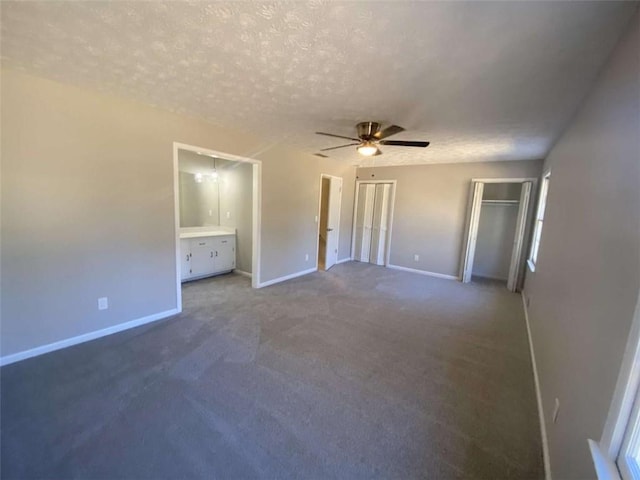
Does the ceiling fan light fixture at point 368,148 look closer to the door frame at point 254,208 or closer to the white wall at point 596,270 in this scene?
the door frame at point 254,208

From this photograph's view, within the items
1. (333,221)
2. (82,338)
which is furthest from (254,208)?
(82,338)

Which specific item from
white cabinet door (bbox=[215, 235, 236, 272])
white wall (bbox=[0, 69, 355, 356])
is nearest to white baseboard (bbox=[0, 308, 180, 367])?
white wall (bbox=[0, 69, 355, 356])

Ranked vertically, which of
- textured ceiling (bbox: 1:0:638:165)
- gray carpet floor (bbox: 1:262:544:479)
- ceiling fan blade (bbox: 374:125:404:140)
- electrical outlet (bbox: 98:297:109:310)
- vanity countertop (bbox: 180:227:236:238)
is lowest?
gray carpet floor (bbox: 1:262:544:479)

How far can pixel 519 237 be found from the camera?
15.1 feet

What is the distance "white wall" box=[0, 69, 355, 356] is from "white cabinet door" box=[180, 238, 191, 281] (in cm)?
113

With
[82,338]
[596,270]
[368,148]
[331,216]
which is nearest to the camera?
[596,270]

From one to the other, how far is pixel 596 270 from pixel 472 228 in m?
4.03

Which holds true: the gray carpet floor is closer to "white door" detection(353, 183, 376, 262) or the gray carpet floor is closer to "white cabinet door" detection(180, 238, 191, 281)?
"white cabinet door" detection(180, 238, 191, 281)

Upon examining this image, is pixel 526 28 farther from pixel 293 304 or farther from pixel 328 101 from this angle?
pixel 293 304

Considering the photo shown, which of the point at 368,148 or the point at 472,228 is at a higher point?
the point at 368,148

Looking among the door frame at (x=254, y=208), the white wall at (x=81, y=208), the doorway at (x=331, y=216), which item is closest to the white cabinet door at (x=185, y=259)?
the door frame at (x=254, y=208)

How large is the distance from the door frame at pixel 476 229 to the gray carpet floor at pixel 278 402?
1823 millimetres

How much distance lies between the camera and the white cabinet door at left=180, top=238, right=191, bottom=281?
4.21 m

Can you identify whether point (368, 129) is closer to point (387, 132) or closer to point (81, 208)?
point (387, 132)
